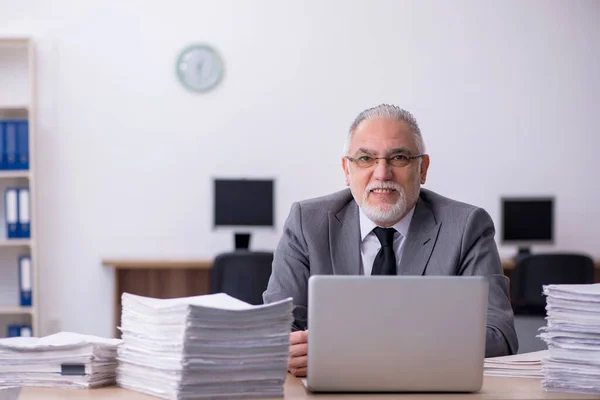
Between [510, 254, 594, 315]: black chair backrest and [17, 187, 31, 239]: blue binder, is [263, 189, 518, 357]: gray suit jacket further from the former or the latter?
[17, 187, 31, 239]: blue binder

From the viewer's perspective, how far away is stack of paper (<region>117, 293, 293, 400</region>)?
1.51 meters

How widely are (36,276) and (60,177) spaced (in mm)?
712

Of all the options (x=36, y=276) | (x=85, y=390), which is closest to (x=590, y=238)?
(x=36, y=276)

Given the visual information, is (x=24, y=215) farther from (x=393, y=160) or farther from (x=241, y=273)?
(x=393, y=160)

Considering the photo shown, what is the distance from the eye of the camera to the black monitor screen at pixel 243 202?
5.52m

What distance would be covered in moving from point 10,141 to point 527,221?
3418mm

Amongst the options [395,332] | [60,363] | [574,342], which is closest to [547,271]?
[574,342]

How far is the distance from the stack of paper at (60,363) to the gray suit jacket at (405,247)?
2.13ft

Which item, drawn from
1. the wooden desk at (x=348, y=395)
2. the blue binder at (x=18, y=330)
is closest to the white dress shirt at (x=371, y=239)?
the wooden desk at (x=348, y=395)

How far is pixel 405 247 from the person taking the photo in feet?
7.74

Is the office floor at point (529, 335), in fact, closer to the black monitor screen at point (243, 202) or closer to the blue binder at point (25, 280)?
the black monitor screen at point (243, 202)

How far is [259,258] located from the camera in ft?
15.3

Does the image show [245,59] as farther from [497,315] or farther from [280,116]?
[497,315]

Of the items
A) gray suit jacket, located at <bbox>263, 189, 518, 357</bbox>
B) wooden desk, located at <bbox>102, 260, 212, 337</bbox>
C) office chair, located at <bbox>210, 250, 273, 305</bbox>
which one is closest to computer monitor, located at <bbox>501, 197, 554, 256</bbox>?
office chair, located at <bbox>210, 250, 273, 305</bbox>
